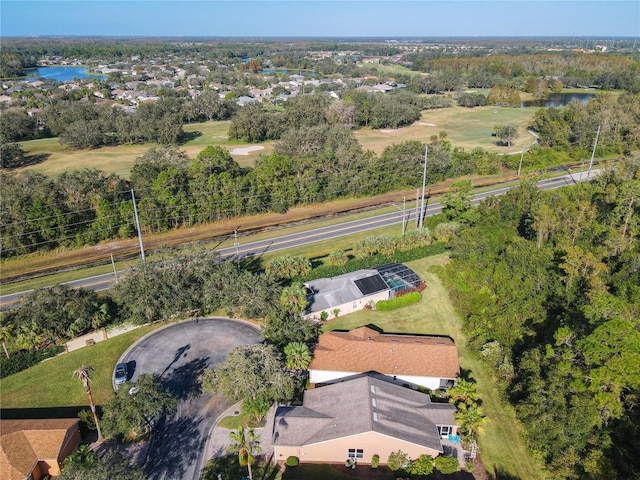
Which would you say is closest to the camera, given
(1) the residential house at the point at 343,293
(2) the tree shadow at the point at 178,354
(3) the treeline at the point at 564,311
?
(3) the treeline at the point at 564,311

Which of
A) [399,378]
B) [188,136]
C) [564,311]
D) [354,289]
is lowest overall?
[399,378]

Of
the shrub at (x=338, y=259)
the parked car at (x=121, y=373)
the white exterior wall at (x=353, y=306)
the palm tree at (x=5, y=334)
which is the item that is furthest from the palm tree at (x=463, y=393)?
the palm tree at (x=5, y=334)

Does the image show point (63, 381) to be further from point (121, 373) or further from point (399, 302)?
point (399, 302)

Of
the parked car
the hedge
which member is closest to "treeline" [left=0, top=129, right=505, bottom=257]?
the hedge

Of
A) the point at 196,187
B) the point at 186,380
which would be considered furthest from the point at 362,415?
the point at 196,187

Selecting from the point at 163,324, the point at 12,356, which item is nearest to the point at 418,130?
the point at 163,324

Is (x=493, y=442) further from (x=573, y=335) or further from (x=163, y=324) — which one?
(x=163, y=324)

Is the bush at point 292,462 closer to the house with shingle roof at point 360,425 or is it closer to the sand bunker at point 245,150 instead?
the house with shingle roof at point 360,425

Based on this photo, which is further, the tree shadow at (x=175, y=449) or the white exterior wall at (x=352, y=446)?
the tree shadow at (x=175, y=449)
